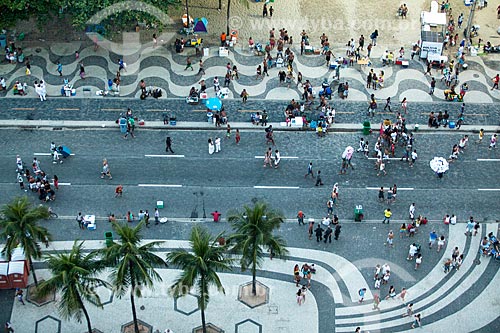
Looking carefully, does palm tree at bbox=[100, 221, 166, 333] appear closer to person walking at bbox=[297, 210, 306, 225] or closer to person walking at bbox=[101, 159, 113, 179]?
person walking at bbox=[297, 210, 306, 225]

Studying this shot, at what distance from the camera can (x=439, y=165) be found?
197ft

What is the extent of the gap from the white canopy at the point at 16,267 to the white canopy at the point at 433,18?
44.9 m

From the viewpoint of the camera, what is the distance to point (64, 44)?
74750 millimetres

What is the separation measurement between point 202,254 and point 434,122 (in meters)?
30.1

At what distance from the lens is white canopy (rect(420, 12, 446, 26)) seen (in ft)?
245

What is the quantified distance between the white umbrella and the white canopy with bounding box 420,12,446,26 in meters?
19.5

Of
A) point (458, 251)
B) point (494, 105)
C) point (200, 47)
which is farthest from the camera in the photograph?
point (200, 47)

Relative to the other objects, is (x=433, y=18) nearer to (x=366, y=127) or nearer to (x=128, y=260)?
(x=366, y=127)

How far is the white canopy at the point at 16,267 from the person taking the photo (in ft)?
168

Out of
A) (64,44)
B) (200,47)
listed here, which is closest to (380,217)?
(200,47)

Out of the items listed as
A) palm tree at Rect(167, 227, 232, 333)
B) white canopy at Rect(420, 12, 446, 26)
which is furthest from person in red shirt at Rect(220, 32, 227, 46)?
palm tree at Rect(167, 227, 232, 333)

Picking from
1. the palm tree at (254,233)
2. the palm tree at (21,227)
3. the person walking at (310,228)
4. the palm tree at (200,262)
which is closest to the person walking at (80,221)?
the palm tree at (21,227)

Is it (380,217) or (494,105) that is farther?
(494,105)

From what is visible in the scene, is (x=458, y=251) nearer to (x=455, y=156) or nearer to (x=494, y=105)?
(x=455, y=156)
